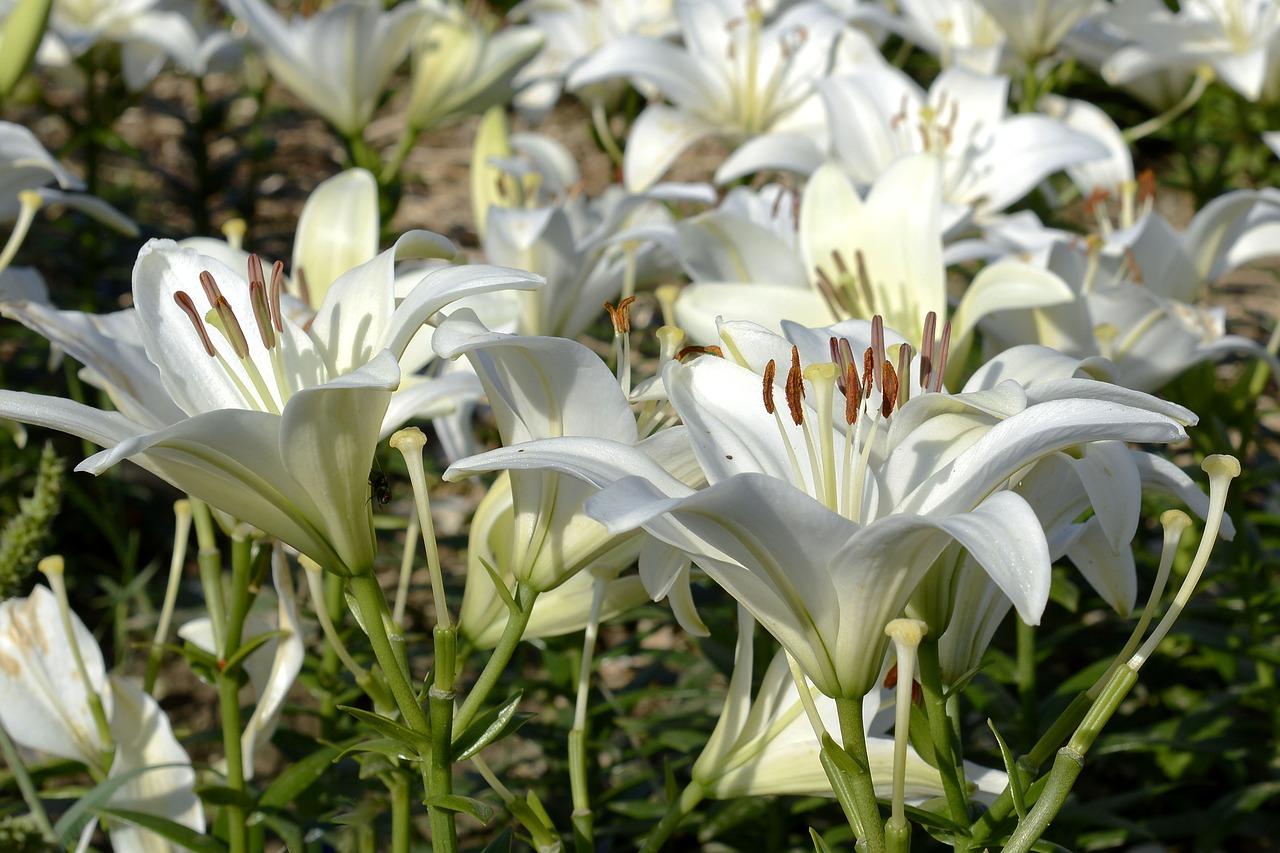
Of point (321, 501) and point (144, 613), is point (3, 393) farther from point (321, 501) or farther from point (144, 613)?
point (144, 613)

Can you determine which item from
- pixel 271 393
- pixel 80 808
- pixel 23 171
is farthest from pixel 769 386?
pixel 23 171

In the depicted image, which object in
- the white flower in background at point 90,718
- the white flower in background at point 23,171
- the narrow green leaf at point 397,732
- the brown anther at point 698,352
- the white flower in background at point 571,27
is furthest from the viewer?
the white flower in background at point 571,27

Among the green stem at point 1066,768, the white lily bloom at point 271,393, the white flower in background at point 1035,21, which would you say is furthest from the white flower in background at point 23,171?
the white flower in background at point 1035,21

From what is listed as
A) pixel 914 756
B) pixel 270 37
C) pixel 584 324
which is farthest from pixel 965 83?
pixel 914 756

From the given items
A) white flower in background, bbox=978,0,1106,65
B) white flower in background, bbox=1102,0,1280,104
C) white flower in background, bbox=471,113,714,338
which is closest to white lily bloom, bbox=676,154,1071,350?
white flower in background, bbox=471,113,714,338

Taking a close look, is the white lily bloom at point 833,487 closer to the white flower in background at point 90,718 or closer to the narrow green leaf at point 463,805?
the narrow green leaf at point 463,805

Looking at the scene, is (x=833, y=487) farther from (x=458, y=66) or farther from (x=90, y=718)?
(x=458, y=66)
